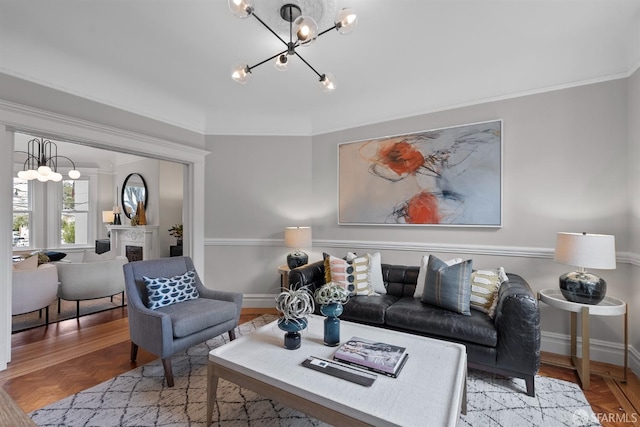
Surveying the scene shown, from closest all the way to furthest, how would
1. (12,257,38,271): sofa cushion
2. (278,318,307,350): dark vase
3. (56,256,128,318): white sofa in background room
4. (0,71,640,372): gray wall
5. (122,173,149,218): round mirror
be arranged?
(278,318,307,350): dark vase → (0,71,640,372): gray wall → (12,257,38,271): sofa cushion → (56,256,128,318): white sofa in background room → (122,173,149,218): round mirror

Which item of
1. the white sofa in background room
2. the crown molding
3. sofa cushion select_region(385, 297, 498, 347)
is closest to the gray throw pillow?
sofa cushion select_region(385, 297, 498, 347)

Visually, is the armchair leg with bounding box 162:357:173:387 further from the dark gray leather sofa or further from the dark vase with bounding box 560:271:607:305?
the dark vase with bounding box 560:271:607:305

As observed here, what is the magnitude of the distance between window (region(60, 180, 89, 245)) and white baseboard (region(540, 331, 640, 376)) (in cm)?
885

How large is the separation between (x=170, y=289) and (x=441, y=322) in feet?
7.78

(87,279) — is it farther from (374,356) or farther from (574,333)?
(574,333)

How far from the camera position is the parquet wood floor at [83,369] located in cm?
201

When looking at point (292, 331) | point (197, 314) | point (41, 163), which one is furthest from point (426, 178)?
point (41, 163)

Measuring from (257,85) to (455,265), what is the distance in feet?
9.32

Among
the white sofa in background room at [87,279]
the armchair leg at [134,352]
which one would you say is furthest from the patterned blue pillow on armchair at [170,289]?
the white sofa in background room at [87,279]

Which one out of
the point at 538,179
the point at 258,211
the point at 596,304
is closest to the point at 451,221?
the point at 538,179

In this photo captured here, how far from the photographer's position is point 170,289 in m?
2.65

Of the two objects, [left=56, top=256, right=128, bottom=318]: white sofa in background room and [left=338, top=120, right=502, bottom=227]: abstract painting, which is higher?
[left=338, top=120, right=502, bottom=227]: abstract painting

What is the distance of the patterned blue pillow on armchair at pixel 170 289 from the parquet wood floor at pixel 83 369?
0.59 metres

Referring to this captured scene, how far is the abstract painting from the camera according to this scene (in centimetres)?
297
